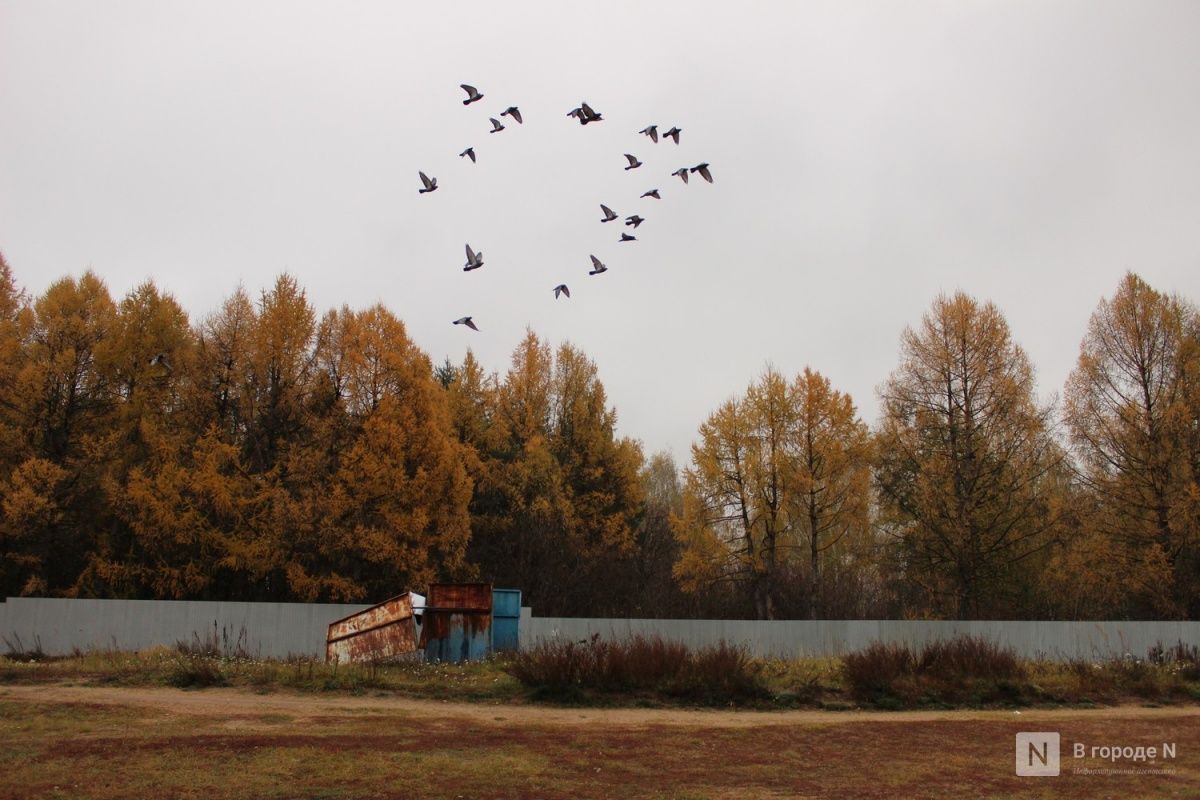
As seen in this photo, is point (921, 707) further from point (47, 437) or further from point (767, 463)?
point (47, 437)

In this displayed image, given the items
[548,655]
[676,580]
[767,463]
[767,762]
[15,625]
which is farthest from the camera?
[676,580]

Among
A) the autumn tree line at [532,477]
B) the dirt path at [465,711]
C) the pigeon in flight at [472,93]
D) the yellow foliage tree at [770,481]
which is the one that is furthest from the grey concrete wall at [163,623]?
the pigeon in flight at [472,93]

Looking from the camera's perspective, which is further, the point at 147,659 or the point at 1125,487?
the point at 1125,487

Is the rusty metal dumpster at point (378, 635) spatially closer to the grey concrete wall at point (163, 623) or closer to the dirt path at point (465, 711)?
the dirt path at point (465, 711)

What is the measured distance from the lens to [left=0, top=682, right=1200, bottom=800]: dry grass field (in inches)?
380

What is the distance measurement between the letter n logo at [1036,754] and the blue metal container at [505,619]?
1190 centimetres

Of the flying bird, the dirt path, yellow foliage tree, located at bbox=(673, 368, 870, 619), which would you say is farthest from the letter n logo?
yellow foliage tree, located at bbox=(673, 368, 870, 619)

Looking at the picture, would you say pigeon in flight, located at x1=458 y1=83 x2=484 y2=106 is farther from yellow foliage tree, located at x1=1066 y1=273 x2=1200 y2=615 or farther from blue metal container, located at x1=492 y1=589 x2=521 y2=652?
yellow foliage tree, located at x1=1066 y1=273 x2=1200 y2=615

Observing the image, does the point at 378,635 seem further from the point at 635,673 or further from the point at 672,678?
the point at 672,678

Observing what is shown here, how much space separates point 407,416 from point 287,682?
49.1 feet

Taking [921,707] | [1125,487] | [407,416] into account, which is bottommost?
[921,707]

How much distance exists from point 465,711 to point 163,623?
15.4 metres

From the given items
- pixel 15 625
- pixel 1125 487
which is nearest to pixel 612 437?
pixel 1125 487

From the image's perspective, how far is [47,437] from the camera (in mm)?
31781
